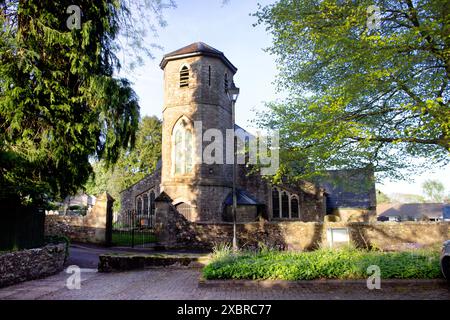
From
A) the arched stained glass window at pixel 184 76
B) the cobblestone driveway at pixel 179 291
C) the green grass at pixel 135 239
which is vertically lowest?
the green grass at pixel 135 239

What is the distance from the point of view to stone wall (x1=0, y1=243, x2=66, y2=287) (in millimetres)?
8375

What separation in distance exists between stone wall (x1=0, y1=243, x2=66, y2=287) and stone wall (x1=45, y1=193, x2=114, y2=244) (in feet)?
18.6

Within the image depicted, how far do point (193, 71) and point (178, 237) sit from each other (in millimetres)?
12146

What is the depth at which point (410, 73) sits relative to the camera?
10.4 m

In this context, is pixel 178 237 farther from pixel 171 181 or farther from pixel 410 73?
pixel 410 73

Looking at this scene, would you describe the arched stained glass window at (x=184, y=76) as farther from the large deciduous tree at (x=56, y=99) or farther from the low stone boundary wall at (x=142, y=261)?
the low stone boundary wall at (x=142, y=261)

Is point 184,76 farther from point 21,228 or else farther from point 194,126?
Answer: point 21,228

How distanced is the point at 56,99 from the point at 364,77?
31.6 feet

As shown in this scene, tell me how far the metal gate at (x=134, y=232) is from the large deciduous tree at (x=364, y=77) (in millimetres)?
9543

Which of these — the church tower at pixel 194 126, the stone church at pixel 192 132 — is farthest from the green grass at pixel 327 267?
the church tower at pixel 194 126

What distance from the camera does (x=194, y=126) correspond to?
2253cm

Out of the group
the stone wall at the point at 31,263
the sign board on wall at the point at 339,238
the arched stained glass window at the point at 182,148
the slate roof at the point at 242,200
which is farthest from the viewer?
the slate roof at the point at 242,200

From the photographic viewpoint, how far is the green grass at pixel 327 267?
25.1ft

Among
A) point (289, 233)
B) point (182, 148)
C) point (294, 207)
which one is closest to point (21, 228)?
point (289, 233)
